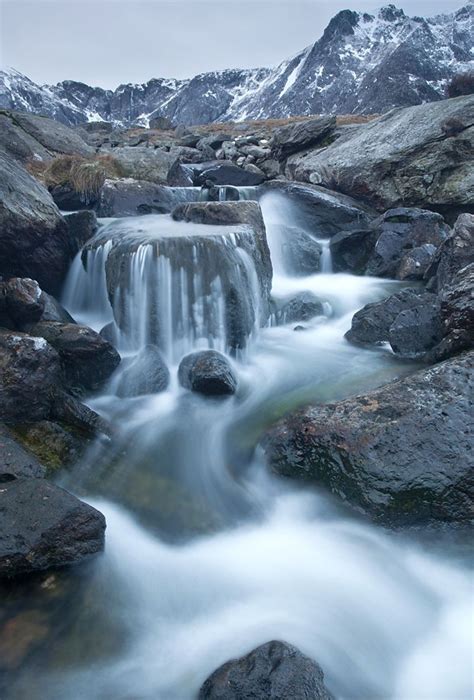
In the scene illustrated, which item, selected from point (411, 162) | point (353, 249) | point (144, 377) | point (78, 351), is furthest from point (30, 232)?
point (411, 162)

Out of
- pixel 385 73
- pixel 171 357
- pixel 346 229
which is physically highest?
pixel 385 73

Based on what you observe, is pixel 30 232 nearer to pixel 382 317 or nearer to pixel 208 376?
pixel 208 376

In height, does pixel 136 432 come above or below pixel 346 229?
below

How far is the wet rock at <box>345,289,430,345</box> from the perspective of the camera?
9.39m

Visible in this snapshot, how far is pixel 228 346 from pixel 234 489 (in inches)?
161

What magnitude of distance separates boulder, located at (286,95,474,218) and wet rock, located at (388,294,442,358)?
27.5 feet

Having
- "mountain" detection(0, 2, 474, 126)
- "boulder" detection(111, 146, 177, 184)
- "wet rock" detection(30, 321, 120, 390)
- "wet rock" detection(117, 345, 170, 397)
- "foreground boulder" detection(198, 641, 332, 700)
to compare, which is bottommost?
"foreground boulder" detection(198, 641, 332, 700)

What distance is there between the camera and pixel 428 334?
8031 millimetres

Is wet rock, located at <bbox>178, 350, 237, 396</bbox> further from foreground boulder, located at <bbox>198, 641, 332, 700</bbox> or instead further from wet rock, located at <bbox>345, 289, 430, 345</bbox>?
foreground boulder, located at <bbox>198, 641, 332, 700</bbox>

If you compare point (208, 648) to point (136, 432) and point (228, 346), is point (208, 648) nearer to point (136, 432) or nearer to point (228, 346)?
point (136, 432)

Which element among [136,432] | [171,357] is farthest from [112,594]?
[171,357]

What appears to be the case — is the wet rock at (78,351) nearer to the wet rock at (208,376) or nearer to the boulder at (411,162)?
the wet rock at (208,376)

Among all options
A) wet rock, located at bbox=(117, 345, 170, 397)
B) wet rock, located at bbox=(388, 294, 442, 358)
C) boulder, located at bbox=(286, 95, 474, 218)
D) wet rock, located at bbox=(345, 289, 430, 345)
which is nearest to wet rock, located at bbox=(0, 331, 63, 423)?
wet rock, located at bbox=(117, 345, 170, 397)

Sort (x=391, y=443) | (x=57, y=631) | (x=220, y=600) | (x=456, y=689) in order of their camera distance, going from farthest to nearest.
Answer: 1. (x=391, y=443)
2. (x=220, y=600)
3. (x=57, y=631)
4. (x=456, y=689)
